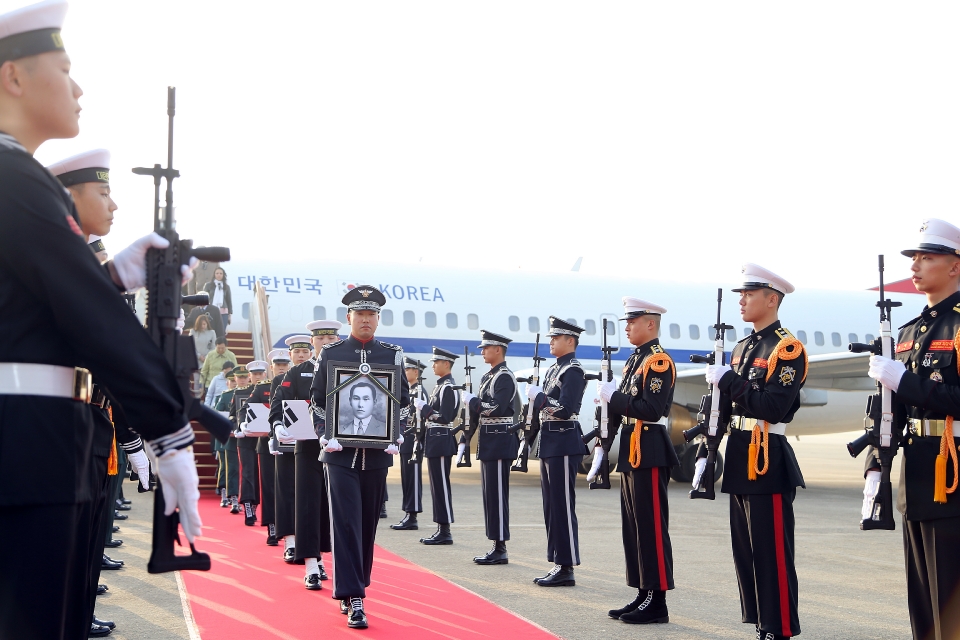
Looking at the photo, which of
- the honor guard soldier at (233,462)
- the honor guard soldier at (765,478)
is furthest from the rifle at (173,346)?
the honor guard soldier at (233,462)

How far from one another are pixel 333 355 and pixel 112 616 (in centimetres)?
202

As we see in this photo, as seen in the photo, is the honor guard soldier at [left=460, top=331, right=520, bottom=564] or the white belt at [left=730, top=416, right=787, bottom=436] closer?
the white belt at [left=730, top=416, right=787, bottom=436]

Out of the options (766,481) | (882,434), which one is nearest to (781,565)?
(766,481)

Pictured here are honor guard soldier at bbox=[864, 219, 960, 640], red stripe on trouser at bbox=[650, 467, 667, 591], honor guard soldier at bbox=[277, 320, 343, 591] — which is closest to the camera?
honor guard soldier at bbox=[864, 219, 960, 640]

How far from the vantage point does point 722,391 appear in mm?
5211

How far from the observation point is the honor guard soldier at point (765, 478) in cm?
495

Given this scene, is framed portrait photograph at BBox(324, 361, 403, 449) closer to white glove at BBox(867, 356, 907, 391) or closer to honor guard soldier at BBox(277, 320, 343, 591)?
honor guard soldier at BBox(277, 320, 343, 591)

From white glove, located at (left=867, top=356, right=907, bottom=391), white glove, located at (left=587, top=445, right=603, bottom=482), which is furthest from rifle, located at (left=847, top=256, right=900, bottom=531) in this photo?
white glove, located at (left=587, top=445, right=603, bottom=482)

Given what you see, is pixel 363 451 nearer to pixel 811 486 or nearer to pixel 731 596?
pixel 731 596

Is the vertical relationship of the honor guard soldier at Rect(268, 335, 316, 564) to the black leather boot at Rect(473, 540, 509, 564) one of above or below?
above

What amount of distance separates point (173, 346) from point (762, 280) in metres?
3.74

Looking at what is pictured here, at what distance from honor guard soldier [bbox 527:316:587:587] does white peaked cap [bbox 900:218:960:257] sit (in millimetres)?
3376

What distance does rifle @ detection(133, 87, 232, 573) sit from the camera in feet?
7.71

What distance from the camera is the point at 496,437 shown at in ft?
29.3
